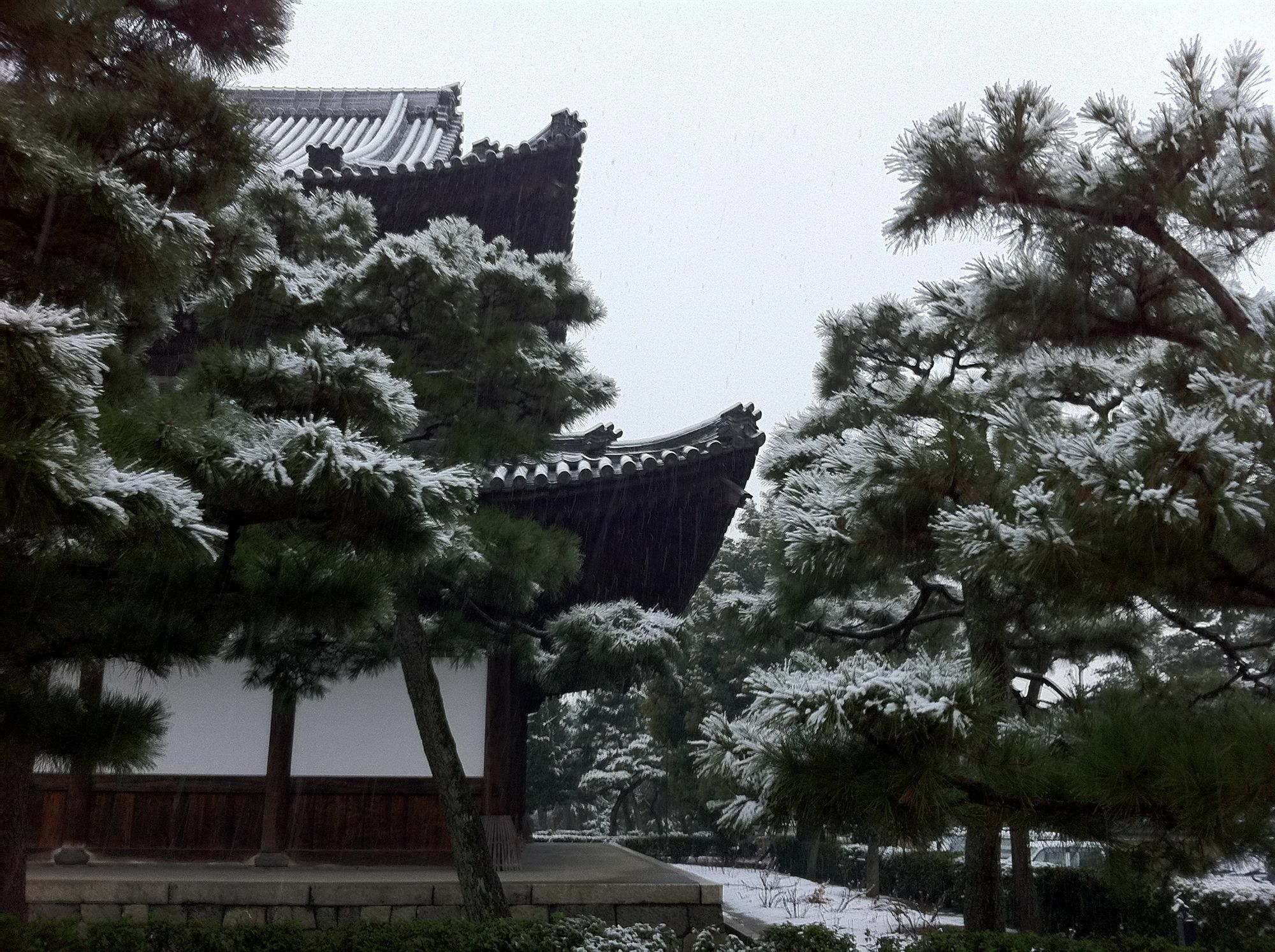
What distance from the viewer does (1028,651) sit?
769 centimetres

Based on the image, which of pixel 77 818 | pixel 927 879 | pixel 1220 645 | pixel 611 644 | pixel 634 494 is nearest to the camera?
pixel 1220 645

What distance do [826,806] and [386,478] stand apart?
1.79 metres

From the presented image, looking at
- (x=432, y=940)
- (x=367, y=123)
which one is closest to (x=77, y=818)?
(x=432, y=940)

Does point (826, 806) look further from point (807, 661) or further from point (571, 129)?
point (571, 129)

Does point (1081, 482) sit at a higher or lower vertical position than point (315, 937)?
higher

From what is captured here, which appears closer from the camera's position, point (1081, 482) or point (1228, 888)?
point (1081, 482)

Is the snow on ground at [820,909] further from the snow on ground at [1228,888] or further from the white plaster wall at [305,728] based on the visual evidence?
the white plaster wall at [305,728]

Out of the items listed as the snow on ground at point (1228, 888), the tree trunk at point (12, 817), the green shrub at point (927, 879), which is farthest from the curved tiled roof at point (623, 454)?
the green shrub at point (927, 879)

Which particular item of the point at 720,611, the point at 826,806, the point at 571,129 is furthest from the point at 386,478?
the point at 571,129

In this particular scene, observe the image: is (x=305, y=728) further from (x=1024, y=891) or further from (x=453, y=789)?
(x=1024, y=891)

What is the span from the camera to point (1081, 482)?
250 cm

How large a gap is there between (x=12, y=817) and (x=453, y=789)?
210cm

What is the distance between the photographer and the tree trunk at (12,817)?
4.10 meters

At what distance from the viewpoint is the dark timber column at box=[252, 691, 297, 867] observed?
23.5 feet
